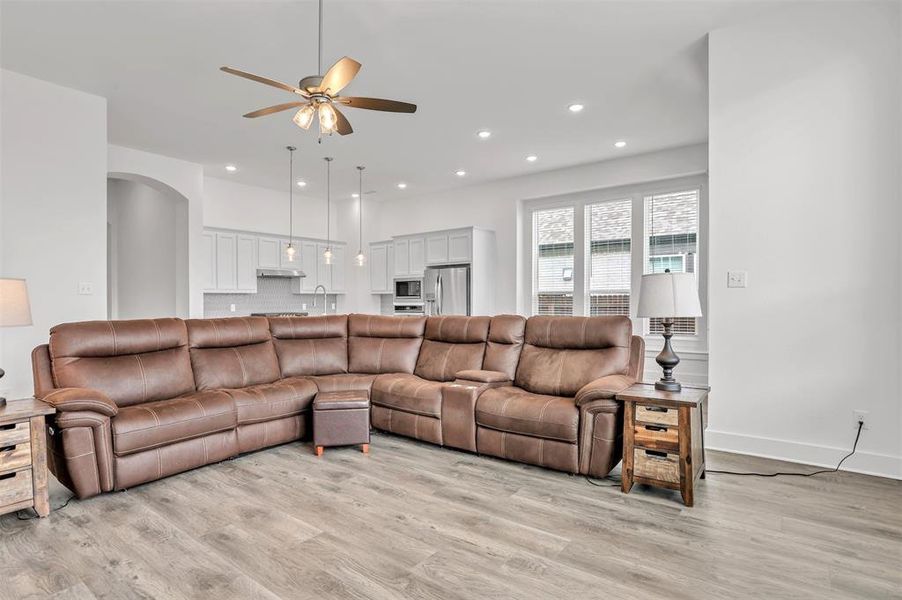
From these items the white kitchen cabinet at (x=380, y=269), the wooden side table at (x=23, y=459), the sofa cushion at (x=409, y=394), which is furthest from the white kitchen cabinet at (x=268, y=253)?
the wooden side table at (x=23, y=459)

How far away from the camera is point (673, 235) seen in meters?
6.10

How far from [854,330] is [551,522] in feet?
7.64

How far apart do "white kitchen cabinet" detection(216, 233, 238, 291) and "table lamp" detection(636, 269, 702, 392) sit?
5.87 metres

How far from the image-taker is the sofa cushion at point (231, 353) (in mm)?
3838

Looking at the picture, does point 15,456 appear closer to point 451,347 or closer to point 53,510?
point 53,510

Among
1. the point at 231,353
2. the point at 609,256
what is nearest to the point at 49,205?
the point at 231,353

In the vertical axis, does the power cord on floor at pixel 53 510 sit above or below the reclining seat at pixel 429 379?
below

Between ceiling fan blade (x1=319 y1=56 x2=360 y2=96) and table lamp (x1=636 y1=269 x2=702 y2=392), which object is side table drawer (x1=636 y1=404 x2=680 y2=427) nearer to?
table lamp (x1=636 y1=269 x2=702 y2=392)

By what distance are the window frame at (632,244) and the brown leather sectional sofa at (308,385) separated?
2.38m

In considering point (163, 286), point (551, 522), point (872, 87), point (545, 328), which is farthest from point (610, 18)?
point (163, 286)

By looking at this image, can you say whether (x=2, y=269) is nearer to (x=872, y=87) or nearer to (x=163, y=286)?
(x=163, y=286)

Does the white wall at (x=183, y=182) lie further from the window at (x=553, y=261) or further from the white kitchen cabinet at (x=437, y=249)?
the window at (x=553, y=261)

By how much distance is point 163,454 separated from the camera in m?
3.08

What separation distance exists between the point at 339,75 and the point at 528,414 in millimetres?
2350
